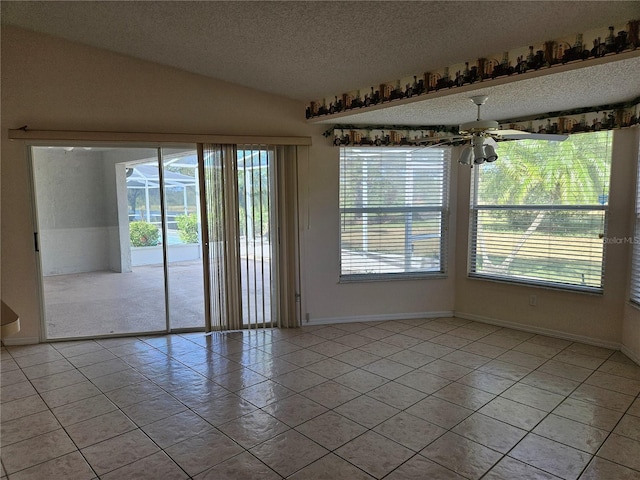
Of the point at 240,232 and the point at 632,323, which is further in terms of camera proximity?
the point at 240,232

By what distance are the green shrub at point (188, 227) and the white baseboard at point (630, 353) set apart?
431cm

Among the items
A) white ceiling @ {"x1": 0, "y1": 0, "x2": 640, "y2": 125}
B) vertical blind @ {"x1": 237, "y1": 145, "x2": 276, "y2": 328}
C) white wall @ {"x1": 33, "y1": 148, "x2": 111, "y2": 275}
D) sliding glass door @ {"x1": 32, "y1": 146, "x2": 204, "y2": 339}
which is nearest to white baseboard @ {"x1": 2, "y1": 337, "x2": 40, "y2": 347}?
sliding glass door @ {"x1": 32, "y1": 146, "x2": 204, "y2": 339}

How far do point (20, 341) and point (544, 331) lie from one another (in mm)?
5362

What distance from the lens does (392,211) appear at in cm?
505

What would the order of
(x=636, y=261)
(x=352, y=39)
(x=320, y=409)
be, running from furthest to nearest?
(x=636, y=261), (x=352, y=39), (x=320, y=409)

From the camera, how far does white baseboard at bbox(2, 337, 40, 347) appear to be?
4.25 meters

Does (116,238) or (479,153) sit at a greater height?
(479,153)

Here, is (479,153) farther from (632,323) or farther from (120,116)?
(120,116)

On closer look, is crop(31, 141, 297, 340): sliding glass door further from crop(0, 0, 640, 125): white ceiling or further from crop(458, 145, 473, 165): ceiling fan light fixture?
crop(458, 145, 473, 165): ceiling fan light fixture

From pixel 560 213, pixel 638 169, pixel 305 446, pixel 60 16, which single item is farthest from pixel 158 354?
pixel 638 169

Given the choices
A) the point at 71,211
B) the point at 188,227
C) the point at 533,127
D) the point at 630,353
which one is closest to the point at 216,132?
the point at 188,227

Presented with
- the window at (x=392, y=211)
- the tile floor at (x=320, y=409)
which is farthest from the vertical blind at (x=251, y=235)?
the window at (x=392, y=211)

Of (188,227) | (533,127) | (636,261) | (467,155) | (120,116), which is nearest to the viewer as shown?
(467,155)

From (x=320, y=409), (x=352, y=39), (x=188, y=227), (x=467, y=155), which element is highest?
(x=352, y=39)
